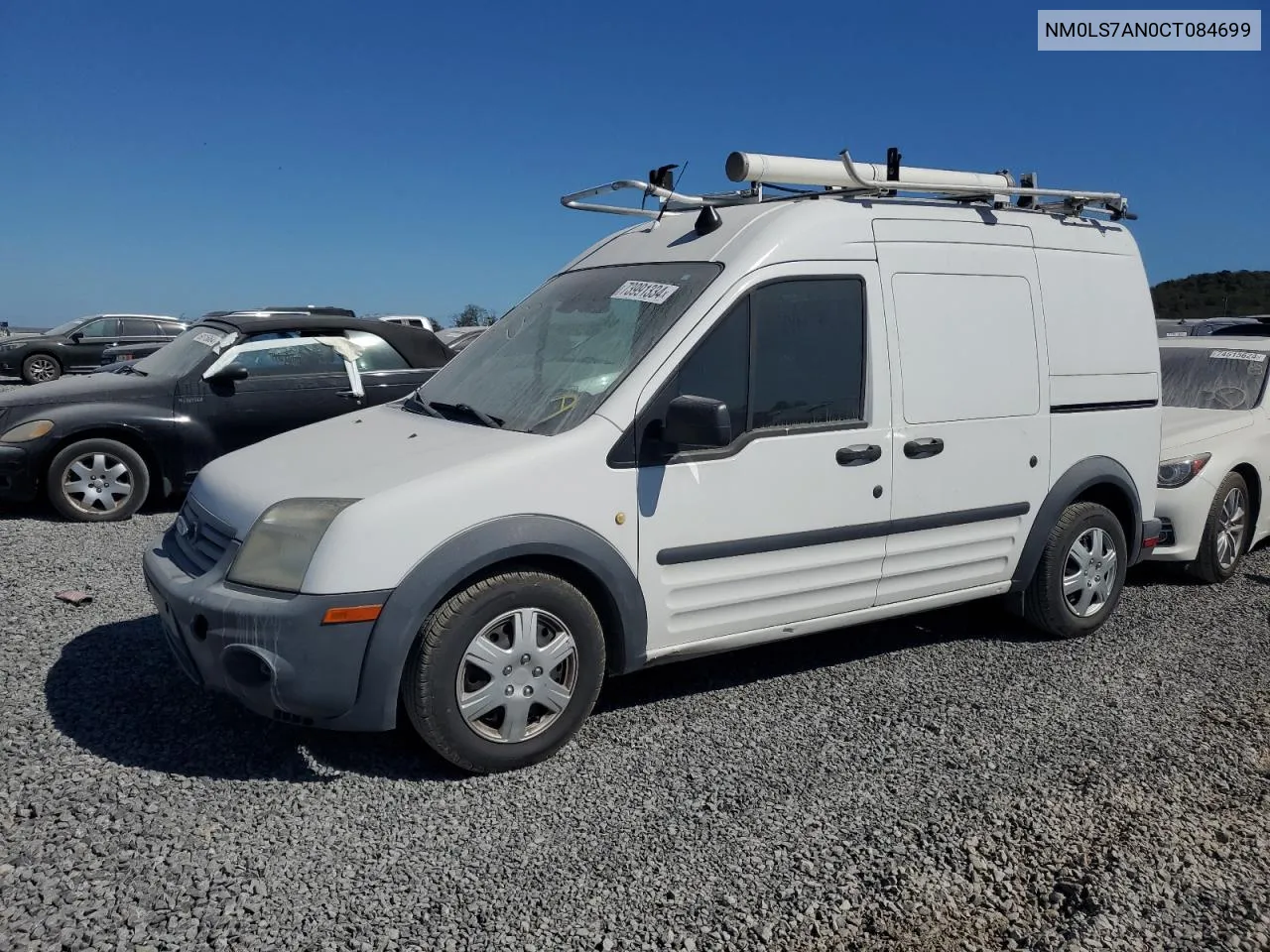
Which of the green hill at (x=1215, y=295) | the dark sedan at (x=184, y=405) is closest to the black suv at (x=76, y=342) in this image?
the dark sedan at (x=184, y=405)

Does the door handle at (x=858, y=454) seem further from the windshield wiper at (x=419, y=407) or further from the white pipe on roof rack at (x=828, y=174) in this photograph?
the windshield wiper at (x=419, y=407)

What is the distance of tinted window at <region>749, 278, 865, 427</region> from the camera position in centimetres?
424

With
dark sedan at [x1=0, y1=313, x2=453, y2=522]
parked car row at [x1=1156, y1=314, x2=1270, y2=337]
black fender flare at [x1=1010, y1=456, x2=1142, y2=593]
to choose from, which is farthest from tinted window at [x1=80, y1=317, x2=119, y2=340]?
black fender flare at [x1=1010, y1=456, x2=1142, y2=593]

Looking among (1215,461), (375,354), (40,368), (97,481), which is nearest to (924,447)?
(1215,461)

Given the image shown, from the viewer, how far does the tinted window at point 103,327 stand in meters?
22.9

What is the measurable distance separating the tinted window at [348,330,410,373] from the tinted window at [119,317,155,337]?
16776 millimetres

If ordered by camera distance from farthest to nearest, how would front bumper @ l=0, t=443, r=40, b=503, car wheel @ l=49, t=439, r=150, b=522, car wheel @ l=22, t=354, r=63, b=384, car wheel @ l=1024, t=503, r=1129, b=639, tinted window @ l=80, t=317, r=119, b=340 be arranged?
tinted window @ l=80, t=317, r=119, b=340
car wheel @ l=22, t=354, r=63, b=384
car wheel @ l=49, t=439, r=150, b=522
front bumper @ l=0, t=443, r=40, b=503
car wheel @ l=1024, t=503, r=1129, b=639

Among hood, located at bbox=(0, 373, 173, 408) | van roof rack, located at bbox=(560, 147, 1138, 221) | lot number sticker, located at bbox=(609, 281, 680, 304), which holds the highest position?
van roof rack, located at bbox=(560, 147, 1138, 221)

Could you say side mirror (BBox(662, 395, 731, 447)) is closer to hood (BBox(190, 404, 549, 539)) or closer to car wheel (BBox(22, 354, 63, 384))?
hood (BBox(190, 404, 549, 539))

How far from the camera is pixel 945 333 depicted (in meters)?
4.72

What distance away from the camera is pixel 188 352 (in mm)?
8672

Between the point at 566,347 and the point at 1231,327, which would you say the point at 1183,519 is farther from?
the point at 1231,327

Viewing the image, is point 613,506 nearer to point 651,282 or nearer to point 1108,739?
point 651,282

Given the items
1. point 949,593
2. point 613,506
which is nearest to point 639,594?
point 613,506
